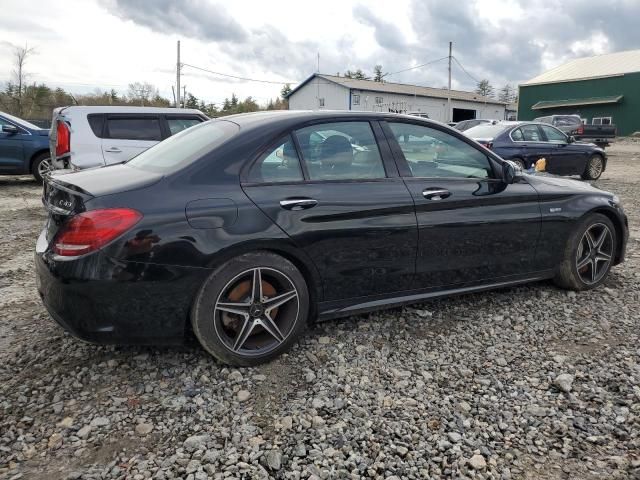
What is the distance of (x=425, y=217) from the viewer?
3520 mm

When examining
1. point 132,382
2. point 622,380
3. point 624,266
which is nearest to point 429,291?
point 622,380

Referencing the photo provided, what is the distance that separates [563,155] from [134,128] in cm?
900

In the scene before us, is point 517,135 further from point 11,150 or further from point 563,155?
point 11,150

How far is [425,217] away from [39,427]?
8.31ft

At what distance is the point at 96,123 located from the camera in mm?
8039

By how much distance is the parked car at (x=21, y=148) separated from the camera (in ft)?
34.0

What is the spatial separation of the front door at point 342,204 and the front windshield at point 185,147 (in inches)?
13.4

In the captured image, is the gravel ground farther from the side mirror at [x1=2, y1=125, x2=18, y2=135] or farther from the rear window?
the side mirror at [x1=2, y1=125, x2=18, y2=135]

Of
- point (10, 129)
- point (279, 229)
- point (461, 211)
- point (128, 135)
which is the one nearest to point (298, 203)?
point (279, 229)

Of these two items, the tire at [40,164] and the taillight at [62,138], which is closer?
the taillight at [62,138]

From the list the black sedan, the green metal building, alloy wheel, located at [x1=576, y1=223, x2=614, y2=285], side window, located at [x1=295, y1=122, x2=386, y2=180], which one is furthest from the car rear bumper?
the green metal building

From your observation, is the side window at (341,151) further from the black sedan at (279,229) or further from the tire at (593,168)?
the tire at (593,168)

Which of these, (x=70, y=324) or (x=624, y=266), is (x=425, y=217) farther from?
(x=624, y=266)

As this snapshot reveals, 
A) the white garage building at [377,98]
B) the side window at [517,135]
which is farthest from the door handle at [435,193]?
the white garage building at [377,98]
